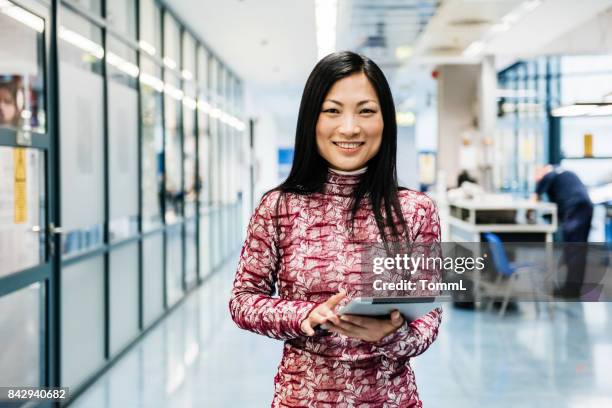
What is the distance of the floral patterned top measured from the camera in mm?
1259

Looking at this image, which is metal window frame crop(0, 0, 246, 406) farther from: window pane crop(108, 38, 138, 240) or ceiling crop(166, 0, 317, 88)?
ceiling crop(166, 0, 317, 88)

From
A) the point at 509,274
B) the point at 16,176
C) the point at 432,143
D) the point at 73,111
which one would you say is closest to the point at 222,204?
the point at 73,111

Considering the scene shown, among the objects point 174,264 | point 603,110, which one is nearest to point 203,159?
point 174,264

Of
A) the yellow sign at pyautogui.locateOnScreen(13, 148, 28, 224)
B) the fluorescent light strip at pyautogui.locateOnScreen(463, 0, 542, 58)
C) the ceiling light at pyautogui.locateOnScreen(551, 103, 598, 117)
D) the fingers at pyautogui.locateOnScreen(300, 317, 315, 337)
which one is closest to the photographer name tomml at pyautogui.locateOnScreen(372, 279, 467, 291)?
the fingers at pyautogui.locateOnScreen(300, 317, 315, 337)

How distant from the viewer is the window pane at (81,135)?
431cm

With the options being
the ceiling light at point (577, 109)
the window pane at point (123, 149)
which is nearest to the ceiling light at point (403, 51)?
the ceiling light at point (577, 109)

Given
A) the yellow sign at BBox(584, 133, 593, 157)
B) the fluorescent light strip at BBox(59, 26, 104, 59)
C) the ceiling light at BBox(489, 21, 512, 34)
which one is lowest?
the yellow sign at BBox(584, 133, 593, 157)

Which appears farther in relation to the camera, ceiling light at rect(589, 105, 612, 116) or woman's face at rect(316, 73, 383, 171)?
ceiling light at rect(589, 105, 612, 116)

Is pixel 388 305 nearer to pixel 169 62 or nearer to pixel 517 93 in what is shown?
pixel 169 62

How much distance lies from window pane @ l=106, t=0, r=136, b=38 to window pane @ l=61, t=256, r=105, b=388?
6.43ft

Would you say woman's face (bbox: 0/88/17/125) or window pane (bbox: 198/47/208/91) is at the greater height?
window pane (bbox: 198/47/208/91)

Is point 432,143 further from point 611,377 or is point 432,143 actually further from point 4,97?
point 4,97

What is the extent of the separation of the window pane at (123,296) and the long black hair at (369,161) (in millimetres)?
4334

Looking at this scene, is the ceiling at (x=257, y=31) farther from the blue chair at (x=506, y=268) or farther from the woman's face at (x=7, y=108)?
the blue chair at (x=506, y=268)
